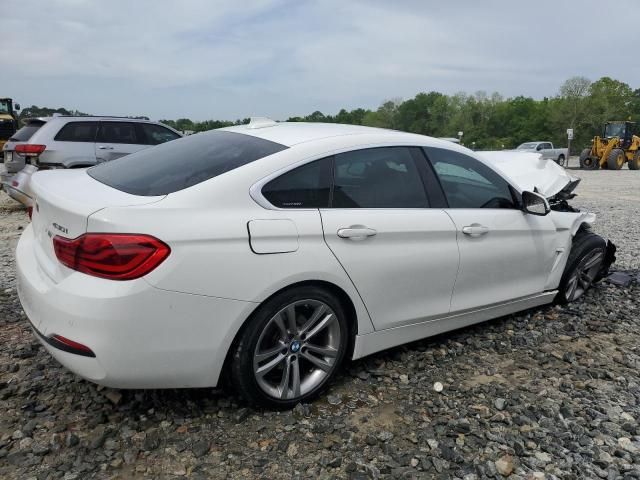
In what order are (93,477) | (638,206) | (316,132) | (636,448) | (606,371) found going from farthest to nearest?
(638,206), (606,371), (316,132), (636,448), (93,477)

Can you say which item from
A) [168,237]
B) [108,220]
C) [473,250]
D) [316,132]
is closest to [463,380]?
[473,250]

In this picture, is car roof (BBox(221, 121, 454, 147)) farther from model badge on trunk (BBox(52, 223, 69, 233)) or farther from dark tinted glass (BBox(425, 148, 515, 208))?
model badge on trunk (BBox(52, 223, 69, 233))

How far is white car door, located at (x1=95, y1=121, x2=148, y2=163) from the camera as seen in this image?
890cm

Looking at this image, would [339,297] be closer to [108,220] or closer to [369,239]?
[369,239]

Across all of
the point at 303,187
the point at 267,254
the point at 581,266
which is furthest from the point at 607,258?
the point at 267,254

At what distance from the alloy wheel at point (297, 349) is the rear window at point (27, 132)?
26.8 ft

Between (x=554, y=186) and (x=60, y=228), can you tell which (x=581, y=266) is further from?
(x=60, y=228)

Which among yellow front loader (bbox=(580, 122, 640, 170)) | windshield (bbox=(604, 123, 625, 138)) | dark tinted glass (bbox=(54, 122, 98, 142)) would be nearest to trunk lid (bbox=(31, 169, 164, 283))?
dark tinted glass (bbox=(54, 122, 98, 142))

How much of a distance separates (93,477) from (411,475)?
54.2 inches

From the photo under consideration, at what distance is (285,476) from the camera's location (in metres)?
2.27

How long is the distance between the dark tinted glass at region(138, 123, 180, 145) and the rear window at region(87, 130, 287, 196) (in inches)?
258

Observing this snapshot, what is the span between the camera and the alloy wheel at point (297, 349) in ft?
8.44

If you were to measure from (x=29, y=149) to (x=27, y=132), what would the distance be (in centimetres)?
130

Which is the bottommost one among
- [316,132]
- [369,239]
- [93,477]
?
[93,477]
